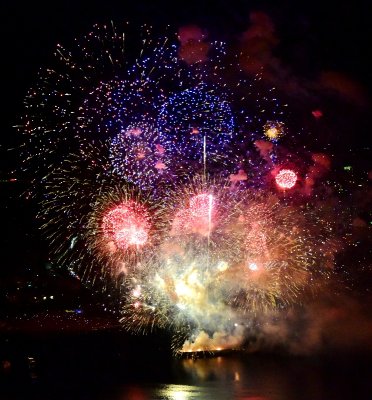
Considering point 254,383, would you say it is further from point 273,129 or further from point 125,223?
point 273,129

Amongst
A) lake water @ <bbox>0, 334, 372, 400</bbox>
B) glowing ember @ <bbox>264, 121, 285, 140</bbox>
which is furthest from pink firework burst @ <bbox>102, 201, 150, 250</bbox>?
glowing ember @ <bbox>264, 121, 285, 140</bbox>

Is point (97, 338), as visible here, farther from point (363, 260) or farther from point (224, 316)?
point (363, 260)

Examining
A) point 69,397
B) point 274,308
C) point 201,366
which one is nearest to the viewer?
point 69,397

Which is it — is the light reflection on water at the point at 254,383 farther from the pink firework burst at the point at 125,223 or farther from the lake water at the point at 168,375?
the pink firework burst at the point at 125,223

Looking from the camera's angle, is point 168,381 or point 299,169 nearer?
point 168,381

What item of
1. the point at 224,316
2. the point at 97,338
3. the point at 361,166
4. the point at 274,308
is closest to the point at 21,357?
the point at 97,338

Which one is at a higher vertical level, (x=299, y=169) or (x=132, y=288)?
(x=299, y=169)
